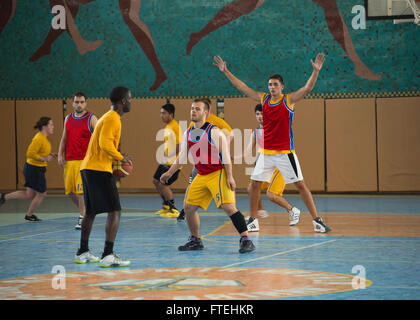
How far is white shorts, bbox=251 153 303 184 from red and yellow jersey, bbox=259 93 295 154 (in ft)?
0.31

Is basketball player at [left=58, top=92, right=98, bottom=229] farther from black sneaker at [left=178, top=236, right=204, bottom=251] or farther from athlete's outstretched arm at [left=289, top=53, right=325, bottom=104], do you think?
athlete's outstretched arm at [left=289, top=53, right=325, bottom=104]

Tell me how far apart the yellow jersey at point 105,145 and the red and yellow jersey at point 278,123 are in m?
2.98

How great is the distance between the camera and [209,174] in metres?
7.09

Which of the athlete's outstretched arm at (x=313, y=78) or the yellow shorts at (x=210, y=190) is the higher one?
the athlete's outstretched arm at (x=313, y=78)

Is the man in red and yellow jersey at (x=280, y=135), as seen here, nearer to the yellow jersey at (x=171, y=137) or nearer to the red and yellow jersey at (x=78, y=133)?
the red and yellow jersey at (x=78, y=133)

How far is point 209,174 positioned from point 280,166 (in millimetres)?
1898

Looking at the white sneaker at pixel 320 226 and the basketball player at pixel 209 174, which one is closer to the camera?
the basketball player at pixel 209 174

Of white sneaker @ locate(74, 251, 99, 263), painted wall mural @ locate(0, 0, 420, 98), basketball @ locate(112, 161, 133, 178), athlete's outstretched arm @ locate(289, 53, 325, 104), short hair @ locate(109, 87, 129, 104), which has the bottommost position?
white sneaker @ locate(74, 251, 99, 263)

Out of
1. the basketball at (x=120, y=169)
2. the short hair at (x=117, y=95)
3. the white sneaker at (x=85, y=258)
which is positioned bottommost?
the white sneaker at (x=85, y=258)

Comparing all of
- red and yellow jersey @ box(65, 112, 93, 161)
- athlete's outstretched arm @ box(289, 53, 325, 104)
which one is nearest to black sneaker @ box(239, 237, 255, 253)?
athlete's outstretched arm @ box(289, 53, 325, 104)

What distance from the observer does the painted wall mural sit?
17.2 m

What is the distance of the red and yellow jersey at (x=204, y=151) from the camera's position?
7.02 m

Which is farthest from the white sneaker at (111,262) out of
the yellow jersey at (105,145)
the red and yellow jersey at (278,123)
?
the red and yellow jersey at (278,123)
